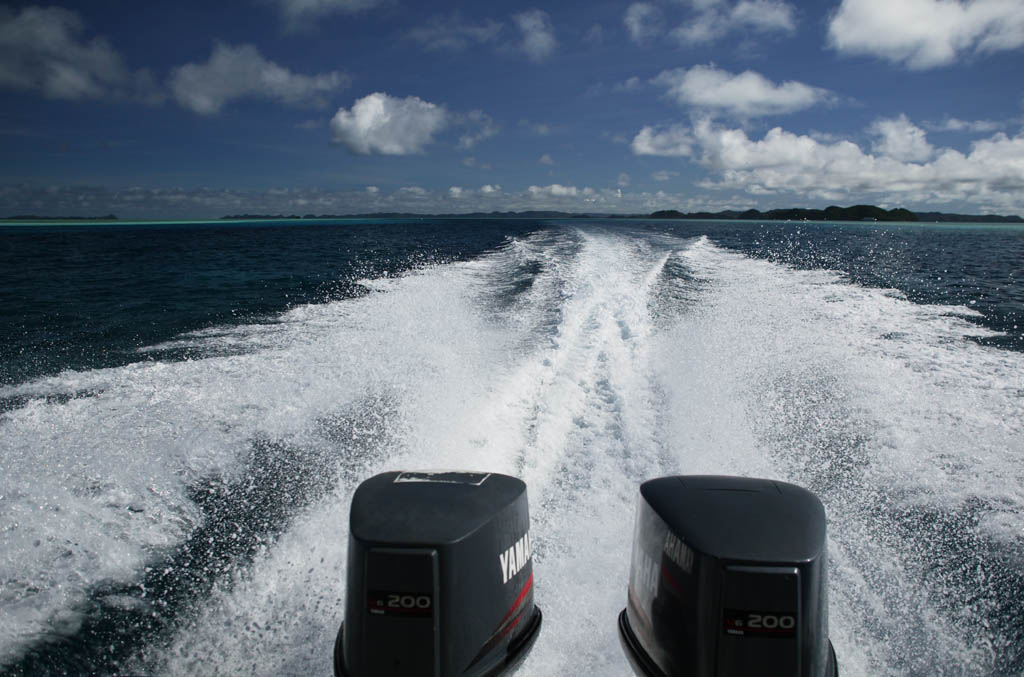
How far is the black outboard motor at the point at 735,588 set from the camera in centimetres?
118

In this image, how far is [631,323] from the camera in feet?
18.3

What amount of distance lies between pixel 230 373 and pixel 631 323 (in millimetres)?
3870

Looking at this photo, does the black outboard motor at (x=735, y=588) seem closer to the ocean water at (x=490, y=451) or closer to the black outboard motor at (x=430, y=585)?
the black outboard motor at (x=430, y=585)

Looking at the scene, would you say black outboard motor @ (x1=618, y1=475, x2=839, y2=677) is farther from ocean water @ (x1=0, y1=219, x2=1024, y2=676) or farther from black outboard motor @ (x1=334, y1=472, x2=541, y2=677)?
ocean water @ (x1=0, y1=219, x2=1024, y2=676)

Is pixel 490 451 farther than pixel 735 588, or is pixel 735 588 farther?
pixel 490 451

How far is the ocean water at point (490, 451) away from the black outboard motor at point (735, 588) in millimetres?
524

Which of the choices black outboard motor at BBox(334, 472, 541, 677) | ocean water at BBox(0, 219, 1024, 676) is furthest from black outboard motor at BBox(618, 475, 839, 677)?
ocean water at BBox(0, 219, 1024, 676)

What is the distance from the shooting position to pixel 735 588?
1.19 meters

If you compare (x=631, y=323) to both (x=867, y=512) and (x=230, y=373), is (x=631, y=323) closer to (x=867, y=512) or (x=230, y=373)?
(x=867, y=512)

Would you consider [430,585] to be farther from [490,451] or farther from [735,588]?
[490,451]

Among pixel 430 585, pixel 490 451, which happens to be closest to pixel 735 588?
pixel 430 585

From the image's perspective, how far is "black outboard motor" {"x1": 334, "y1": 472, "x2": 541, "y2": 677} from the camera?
48.6 inches

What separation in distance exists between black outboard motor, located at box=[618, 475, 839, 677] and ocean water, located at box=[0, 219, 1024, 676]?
524 millimetres

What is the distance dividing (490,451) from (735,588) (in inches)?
75.8
